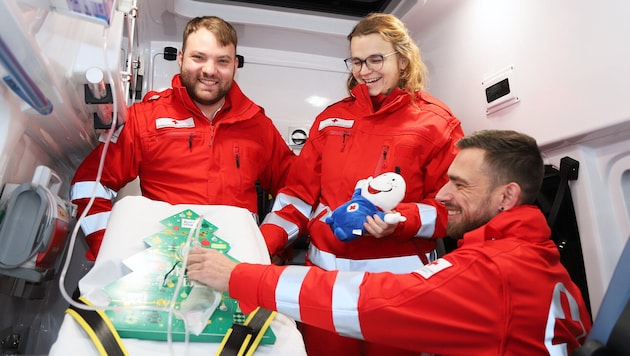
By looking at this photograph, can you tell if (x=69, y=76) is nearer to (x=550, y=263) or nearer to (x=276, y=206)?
(x=276, y=206)

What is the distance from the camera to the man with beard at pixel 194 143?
244cm

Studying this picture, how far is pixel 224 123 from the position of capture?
8.65 ft

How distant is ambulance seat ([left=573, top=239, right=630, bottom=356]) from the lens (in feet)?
3.86

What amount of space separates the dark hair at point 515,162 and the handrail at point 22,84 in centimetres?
145

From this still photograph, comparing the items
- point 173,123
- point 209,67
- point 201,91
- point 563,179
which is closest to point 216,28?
point 209,67

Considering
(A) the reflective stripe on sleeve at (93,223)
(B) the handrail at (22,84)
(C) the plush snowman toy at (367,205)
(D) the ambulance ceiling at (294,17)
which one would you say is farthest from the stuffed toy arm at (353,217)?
(D) the ambulance ceiling at (294,17)

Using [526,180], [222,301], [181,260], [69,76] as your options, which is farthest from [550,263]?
[69,76]

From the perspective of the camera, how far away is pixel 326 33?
3307 millimetres

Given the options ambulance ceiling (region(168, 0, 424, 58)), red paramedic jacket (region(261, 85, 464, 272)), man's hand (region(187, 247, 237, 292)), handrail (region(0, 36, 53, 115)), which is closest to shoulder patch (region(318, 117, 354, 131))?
red paramedic jacket (region(261, 85, 464, 272))

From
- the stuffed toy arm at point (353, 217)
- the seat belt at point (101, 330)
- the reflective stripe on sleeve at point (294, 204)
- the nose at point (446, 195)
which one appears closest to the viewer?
the seat belt at point (101, 330)

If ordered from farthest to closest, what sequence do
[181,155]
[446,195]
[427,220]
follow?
1. [181,155]
2. [427,220]
3. [446,195]

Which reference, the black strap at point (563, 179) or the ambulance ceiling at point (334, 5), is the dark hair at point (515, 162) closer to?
the black strap at point (563, 179)

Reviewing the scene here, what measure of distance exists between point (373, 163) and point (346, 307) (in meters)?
1.07

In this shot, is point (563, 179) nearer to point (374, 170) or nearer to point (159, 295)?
point (374, 170)
